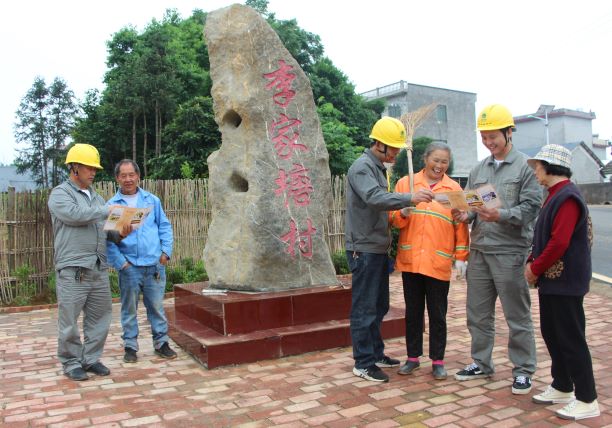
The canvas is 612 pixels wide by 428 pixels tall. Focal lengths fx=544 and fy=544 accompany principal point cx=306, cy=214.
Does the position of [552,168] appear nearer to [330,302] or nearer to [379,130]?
[379,130]

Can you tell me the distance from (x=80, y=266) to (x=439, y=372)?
2694mm

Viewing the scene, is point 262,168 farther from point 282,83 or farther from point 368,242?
point 368,242

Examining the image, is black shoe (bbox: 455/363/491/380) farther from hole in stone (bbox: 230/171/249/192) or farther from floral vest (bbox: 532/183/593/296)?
hole in stone (bbox: 230/171/249/192)

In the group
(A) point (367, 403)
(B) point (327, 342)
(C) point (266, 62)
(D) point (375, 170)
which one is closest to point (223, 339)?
(B) point (327, 342)

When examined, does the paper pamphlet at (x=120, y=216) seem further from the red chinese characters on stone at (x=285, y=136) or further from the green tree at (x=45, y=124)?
the green tree at (x=45, y=124)

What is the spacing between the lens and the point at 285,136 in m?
5.00

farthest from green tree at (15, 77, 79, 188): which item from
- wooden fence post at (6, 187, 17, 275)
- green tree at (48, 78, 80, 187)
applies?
wooden fence post at (6, 187, 17, 275)

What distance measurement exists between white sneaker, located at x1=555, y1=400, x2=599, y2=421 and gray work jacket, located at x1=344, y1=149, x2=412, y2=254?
1476 mm

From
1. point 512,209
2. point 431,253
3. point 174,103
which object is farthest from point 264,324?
point 174,103

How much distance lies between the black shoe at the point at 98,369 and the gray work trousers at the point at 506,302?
272 cm

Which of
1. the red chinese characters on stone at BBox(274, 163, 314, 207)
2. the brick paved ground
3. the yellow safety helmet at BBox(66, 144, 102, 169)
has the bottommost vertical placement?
the brick paved ground

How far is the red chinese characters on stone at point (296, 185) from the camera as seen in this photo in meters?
4.92

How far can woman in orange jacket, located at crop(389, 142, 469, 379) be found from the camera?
372 cm

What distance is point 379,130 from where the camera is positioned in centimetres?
381
